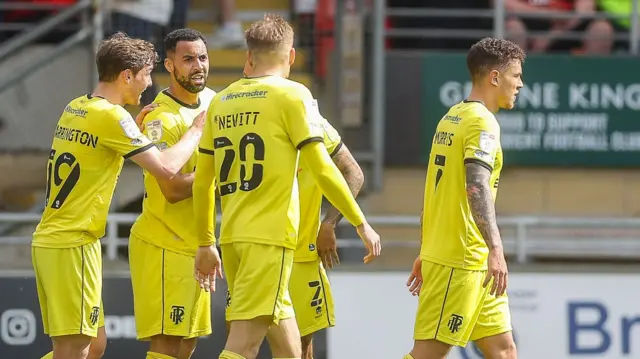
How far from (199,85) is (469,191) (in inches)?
72.3

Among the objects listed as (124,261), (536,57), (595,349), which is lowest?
(595,349)

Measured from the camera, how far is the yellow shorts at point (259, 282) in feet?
22.3

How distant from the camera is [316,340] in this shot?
1114 centimetres

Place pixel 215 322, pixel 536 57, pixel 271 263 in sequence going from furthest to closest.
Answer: pixel 536 57 < pixel 215 322 < pixel 271 263

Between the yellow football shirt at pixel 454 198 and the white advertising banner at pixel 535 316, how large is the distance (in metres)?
3.50

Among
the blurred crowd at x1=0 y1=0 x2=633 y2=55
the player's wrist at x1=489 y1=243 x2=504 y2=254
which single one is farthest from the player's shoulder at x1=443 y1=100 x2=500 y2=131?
the blurred crowd at x1=0 y1=0 x2=633 y2=55

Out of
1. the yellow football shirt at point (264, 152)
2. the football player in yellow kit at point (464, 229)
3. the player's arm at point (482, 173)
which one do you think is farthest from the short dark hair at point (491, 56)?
the yellow football shirt at point (264, 152)

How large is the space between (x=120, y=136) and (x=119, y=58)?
18.8 inches

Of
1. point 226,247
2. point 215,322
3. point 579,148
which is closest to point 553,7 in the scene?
point 579,148

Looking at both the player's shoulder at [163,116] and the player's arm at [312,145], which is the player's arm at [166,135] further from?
the player's arm at [312,145]

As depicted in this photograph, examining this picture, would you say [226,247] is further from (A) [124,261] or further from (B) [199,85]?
(A) [124,261]

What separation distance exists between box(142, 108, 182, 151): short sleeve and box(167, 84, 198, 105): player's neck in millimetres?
152

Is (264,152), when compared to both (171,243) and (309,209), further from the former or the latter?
(171,243)

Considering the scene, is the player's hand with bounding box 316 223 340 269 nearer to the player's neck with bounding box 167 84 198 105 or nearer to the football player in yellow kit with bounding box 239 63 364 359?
the football player in yellow kit with bounding box 239 63 364 359
